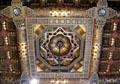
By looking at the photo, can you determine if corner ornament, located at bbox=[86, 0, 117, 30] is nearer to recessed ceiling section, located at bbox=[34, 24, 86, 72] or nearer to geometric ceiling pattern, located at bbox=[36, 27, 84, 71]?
recessed ceiling section, located at bbox=[34, 24, 86, 72]

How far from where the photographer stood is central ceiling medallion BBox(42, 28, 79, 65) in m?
5.41

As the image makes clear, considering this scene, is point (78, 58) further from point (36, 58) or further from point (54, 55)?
point (36, 58)

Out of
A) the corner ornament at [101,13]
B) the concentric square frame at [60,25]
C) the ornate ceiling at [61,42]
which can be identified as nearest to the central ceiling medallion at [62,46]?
the ornate ceiling at [61,42]

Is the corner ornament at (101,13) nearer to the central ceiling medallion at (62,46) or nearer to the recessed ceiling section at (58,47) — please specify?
the recessed ceiling section at (58,47)

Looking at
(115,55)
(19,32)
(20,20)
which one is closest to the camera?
(20,20)

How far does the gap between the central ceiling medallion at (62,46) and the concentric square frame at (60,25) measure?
384 mm

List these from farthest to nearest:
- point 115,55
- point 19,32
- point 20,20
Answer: point 115,55
point 19,32
point 20,20

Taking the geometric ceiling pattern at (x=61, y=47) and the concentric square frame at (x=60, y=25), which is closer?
the concentric square frame at (x=60, y=25)

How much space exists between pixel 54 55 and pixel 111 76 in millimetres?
2042

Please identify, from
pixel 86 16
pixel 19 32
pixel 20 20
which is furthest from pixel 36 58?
pixel 86 16

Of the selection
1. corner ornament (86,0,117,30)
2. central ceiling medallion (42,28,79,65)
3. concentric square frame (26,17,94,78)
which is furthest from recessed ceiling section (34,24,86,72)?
corner ornament (86,0,117,30)

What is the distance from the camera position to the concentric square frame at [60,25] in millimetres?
4957

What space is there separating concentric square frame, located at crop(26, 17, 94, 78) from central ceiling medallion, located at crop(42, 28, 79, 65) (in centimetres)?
38

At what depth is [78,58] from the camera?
18.4 ft
